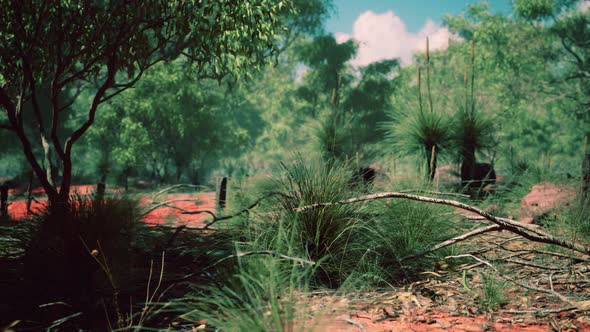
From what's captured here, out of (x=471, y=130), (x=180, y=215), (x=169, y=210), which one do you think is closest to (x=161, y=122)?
(x=169, y=210)

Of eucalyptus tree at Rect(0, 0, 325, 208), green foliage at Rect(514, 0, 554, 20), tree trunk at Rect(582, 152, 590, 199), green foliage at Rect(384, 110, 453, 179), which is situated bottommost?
tree trunk at Rect(582, 152, 590, 199)

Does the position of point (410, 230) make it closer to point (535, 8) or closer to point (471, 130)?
point (471, 130)

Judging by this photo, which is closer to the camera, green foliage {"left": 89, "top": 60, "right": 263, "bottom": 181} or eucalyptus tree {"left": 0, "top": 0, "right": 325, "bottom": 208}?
eucalyptus tree {"left": 0, "top": 0, "right": 325, "bottom": 208}

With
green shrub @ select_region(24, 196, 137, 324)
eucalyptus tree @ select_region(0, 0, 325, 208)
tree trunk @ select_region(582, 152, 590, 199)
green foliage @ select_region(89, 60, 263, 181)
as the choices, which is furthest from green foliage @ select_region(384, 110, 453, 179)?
green foliage @ select_region(89, 60, 263, 181)

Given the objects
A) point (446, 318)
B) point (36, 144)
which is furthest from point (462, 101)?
point (36, 144)

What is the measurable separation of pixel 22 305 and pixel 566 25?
22.0 meters

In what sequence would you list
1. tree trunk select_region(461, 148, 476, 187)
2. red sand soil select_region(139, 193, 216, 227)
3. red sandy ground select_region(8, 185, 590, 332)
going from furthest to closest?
tree trunk select_region(461, 148, 476, 187)
red sand soil select_region(139, 193, 216, 227)
red sandy ground select_region(8, 185, 590, 332)

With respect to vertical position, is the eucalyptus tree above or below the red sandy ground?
above

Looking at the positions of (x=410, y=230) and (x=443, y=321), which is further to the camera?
(x=410, y=230)

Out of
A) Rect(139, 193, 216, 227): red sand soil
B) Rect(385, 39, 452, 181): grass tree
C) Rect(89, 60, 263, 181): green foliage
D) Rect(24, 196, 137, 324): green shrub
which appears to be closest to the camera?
Rect(24, 196, 137, 324): green shrub

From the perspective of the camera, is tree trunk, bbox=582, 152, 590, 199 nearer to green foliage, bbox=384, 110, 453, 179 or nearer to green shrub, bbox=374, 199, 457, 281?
green foliage, bbox=384, 110, 453, 179

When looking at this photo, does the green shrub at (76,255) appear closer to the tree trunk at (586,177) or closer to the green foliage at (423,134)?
the green foliage at (423,134)

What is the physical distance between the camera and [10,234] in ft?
12.7

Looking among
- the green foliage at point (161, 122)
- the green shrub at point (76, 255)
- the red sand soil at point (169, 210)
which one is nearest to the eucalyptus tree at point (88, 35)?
the red sand soil at point (169, 210)
